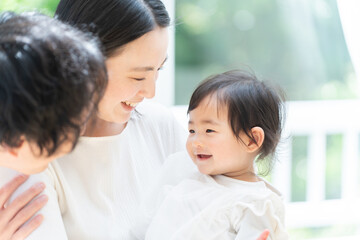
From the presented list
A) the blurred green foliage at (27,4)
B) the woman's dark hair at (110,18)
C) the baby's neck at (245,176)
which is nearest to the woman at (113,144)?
the woman's dark hair at (110,18)

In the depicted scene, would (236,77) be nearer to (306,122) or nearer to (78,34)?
(78,34)

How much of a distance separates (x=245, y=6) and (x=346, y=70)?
1.04m

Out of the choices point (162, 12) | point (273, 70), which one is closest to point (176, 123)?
point (162, 12)

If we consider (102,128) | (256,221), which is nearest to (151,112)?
(102,128)

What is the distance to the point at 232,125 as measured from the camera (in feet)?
4.95

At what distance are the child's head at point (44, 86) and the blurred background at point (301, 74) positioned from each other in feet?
9.20

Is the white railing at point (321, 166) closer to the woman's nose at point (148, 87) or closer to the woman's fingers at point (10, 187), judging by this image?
the woman's nose at point (148, 87)

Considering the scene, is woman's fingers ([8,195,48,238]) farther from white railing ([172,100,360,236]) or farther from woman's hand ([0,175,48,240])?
white railing ([172,100,360,236])

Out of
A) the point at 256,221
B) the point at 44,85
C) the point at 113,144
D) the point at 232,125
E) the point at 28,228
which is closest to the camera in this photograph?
the point at 44,85

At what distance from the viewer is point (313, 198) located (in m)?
3.99

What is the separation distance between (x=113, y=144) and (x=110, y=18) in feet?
1.37

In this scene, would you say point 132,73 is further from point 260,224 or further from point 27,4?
point 27,4

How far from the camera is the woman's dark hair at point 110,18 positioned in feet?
4.57

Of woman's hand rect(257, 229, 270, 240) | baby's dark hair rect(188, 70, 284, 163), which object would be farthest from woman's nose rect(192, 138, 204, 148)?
woman's hand rect(257, 229, 270, 240)
